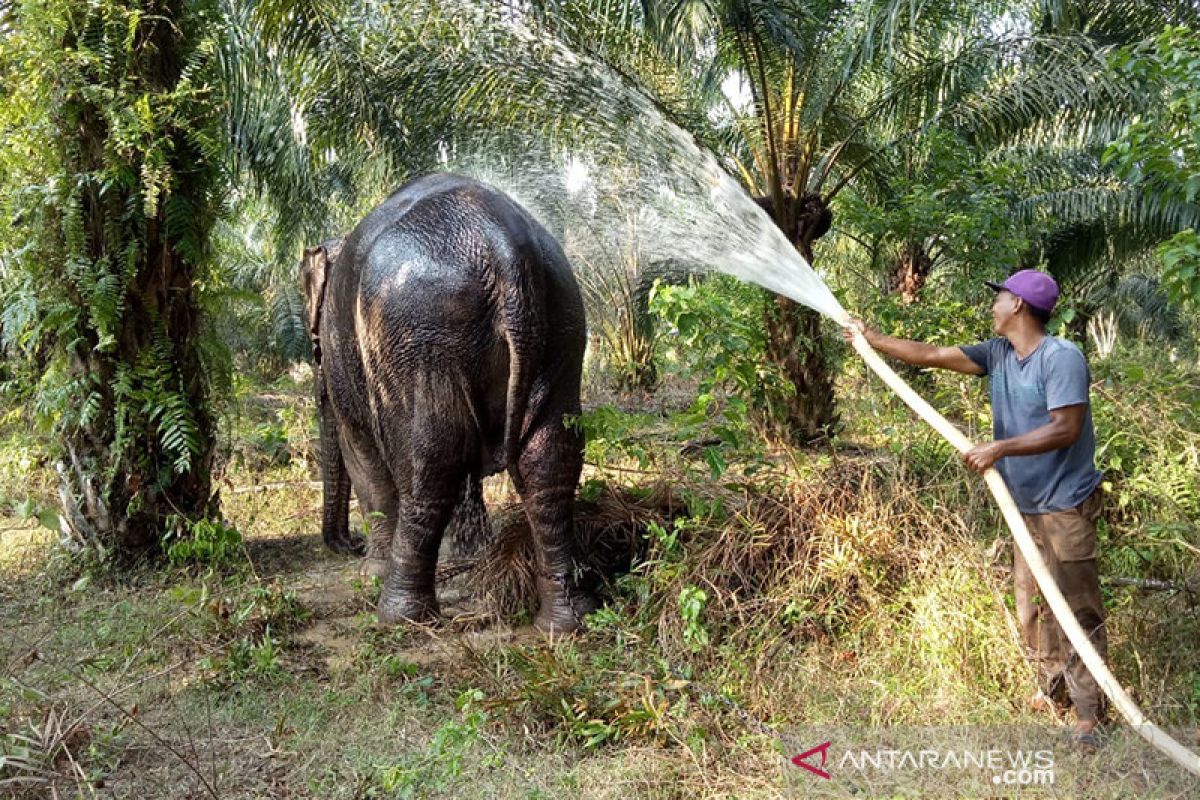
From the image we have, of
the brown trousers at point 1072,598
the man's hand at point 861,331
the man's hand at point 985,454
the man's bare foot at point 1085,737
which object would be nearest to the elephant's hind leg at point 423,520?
the man's hand at point 861,331

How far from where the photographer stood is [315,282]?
5438 mm

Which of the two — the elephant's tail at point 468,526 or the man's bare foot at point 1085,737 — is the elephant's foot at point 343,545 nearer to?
the elephant's tail at point 468,526

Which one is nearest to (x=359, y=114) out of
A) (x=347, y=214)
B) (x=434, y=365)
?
(x=434, y=365)

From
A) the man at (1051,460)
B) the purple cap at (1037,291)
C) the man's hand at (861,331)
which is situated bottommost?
the man at (1051,460)

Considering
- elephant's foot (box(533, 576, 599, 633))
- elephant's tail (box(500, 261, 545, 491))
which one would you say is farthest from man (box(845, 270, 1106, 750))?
elephant's foot (box(533, 576, 599, 633))

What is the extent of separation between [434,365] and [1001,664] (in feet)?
8.63

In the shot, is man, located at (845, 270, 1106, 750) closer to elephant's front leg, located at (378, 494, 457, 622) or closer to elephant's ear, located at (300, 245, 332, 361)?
elephant's front leg, located at (378, 494, 457, 622)

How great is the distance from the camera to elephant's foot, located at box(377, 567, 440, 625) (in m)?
4.34

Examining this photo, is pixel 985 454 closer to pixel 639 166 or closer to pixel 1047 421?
pixel 1047 421

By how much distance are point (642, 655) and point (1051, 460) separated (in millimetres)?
1763

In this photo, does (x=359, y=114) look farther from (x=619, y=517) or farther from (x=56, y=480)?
(x=619, y=517)

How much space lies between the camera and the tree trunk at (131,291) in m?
5.14

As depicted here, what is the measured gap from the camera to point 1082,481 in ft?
10.3

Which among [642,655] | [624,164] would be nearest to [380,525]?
[642,655]
